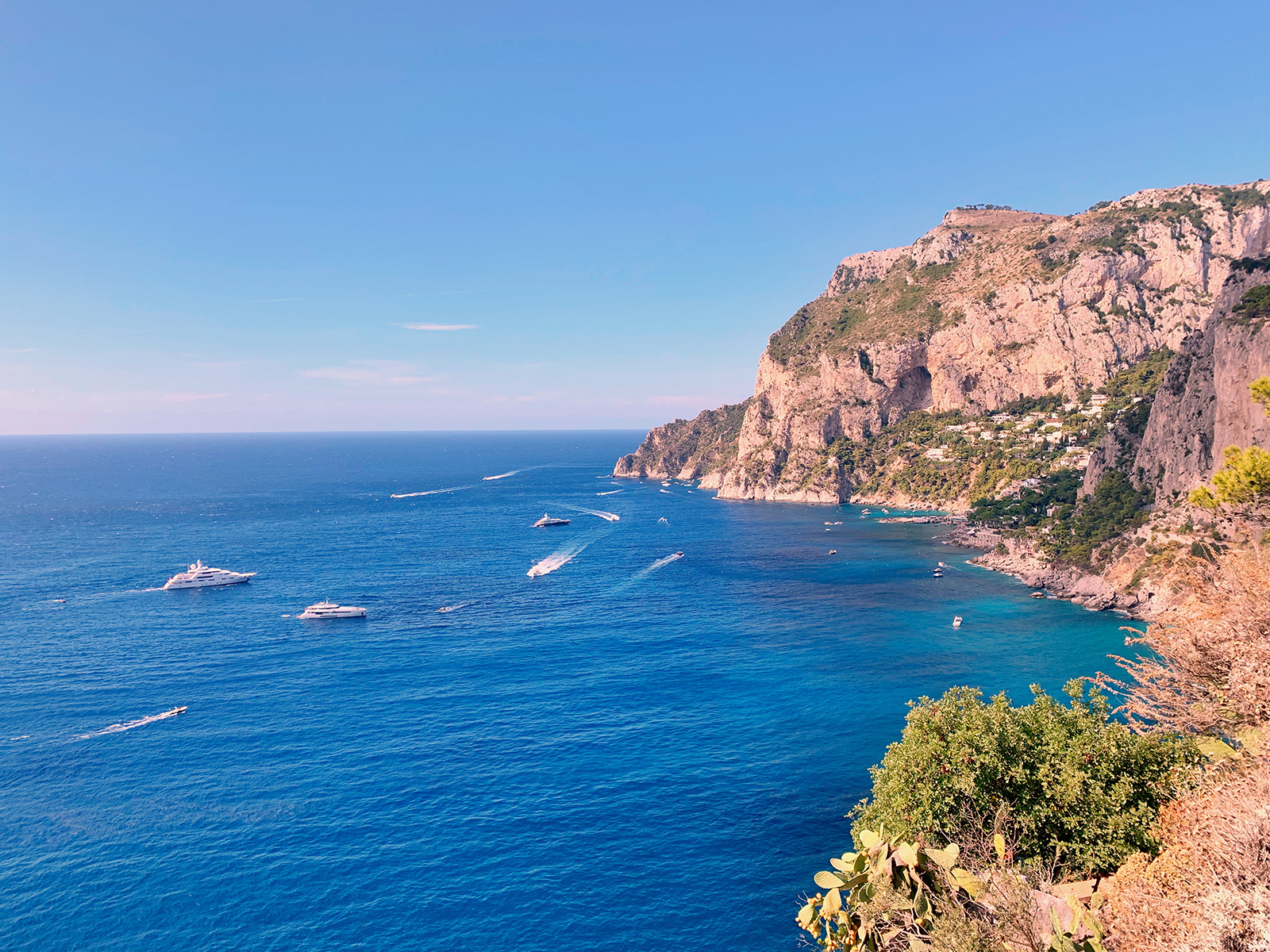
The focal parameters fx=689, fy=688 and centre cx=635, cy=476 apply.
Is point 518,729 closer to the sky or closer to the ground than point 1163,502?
closer to the ground

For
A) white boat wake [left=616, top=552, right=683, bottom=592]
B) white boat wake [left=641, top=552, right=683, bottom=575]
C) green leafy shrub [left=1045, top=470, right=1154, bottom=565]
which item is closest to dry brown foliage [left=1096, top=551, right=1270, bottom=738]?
white boat wake [left=616, top=552, right=683, bottom=592]

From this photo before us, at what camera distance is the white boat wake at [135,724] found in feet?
179

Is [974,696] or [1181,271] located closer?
[974,696]

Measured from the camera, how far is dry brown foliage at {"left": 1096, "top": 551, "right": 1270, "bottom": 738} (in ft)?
74.7

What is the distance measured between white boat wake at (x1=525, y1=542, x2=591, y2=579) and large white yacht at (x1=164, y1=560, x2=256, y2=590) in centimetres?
4412

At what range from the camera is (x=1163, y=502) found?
305ft

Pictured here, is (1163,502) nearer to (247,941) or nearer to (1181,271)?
(247,941)

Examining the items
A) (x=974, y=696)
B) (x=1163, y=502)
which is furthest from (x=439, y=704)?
(x=1163, y=502)

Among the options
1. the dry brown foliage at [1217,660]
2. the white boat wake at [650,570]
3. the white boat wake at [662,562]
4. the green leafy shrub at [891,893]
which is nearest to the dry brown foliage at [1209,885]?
the dry brown foliage at [1217,660]

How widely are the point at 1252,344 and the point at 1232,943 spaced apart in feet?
312

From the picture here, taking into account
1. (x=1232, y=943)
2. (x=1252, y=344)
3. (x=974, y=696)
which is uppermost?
(x=1252, y=344)

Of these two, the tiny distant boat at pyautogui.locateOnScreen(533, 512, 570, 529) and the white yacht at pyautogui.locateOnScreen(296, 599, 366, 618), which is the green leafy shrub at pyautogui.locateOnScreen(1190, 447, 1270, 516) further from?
the tiny distant boat at pyautogui.locateOnScreen(533, 512, 570, 529)

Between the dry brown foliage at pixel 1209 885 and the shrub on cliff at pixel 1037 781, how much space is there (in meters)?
7.90

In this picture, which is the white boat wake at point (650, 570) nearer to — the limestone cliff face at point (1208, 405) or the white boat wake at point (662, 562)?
the white boat wake at point (662, 562)
